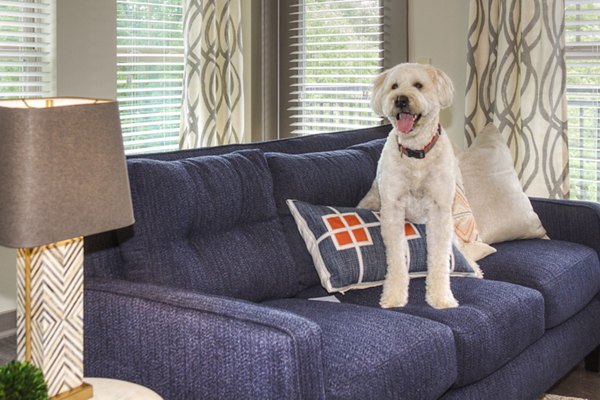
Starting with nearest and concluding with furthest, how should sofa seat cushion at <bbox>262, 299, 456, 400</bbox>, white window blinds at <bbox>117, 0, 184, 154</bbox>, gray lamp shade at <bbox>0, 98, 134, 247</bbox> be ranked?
gray lamp shade at <bbox>0, 98, 134, 247</bbox>
sofa seat cushion at <bbox>262, 299, 456, 400</bbox>
white window blinds at <bbox>117, 0, 184, 154</bbox>

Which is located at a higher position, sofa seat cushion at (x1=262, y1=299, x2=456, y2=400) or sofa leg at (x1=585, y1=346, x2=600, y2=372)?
sofa seat cushion at (x1=262, y1=299, x2=456, y2=400)

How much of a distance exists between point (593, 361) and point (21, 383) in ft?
9.08

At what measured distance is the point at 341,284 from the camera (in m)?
2.82

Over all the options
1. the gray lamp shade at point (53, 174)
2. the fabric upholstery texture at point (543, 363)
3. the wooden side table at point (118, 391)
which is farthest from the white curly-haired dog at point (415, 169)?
the gray lamp shade at point (53, 174)

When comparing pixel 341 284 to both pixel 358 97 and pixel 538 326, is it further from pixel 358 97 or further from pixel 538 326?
pixel 358 97

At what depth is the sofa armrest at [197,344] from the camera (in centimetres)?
188

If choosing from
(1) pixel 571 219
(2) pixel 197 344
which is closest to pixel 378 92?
(1) pixel 571 219

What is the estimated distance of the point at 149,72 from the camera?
16.4ft

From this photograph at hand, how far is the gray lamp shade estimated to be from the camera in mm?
1611

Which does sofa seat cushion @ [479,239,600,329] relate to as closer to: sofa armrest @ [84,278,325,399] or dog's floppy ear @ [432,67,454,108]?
dog's floppy ear @ [432,67,454,108]

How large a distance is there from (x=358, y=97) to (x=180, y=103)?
1092mm

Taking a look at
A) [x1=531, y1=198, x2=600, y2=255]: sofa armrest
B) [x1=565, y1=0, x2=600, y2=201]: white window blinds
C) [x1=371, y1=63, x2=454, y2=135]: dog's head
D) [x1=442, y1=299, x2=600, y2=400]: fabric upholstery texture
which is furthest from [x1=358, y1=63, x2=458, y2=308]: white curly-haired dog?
[x1=565, y1=0, x2=600, y2=201]: white window blinds

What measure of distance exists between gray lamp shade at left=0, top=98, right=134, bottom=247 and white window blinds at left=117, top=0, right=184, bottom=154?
10.5 ft

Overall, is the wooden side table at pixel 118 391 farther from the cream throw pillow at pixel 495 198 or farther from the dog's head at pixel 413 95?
the cream throw pillow at pixel 495 198
